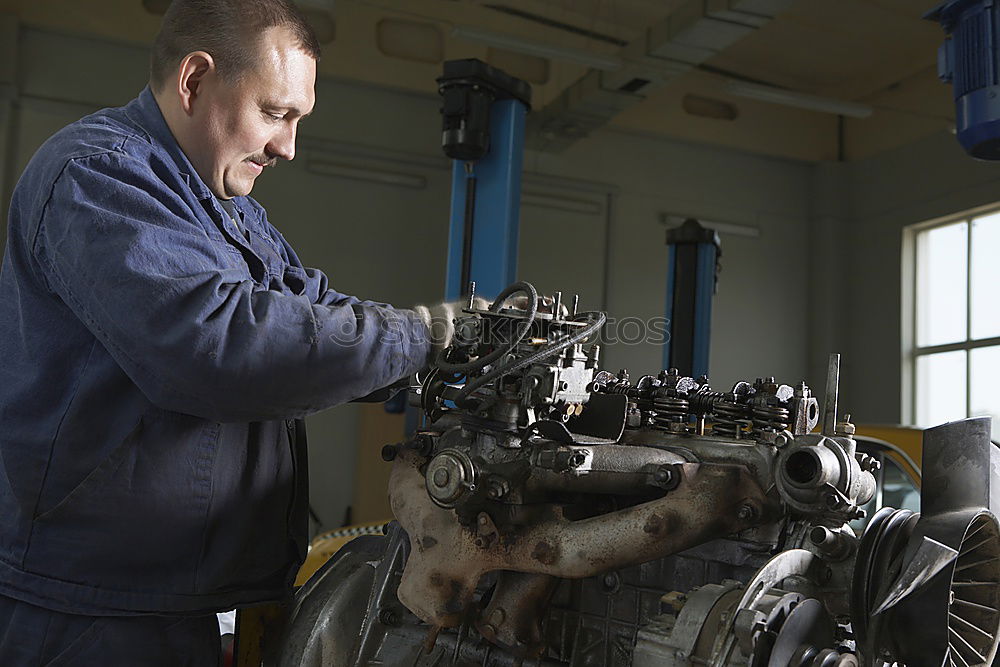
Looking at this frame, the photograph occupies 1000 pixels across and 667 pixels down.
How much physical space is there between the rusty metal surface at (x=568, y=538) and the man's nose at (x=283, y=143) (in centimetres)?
60

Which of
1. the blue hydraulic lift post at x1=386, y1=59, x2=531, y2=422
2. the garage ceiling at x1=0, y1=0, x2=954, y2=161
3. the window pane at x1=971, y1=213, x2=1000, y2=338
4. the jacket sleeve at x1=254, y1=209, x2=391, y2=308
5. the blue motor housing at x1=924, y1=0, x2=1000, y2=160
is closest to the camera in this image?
the jacket sleeve at x1=254, y1=209, x2=391, y2=308

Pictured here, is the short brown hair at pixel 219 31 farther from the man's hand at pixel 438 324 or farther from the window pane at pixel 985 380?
the window pane at pixel 985 380

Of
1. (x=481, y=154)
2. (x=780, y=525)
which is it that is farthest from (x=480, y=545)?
(x=481, y=154)

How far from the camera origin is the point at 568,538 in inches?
49.9

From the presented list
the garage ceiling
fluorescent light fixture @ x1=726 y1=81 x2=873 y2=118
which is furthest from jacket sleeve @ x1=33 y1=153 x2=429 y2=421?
fluorescent light fixture @ x1=726 y1=81 x2=873 y2=118

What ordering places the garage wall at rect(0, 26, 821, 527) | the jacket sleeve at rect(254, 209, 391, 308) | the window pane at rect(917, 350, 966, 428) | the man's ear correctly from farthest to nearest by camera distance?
the window pane at rect(917, 350, 966, 428), the garage wall at rect(0, 26, 821, 527), the jacket sleeve at rect(254, 209, 391, 308), the man's ear

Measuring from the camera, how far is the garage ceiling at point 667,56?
275 inches

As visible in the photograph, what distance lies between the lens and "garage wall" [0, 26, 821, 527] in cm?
710

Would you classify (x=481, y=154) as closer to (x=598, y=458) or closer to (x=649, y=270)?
(x=598, y=458)

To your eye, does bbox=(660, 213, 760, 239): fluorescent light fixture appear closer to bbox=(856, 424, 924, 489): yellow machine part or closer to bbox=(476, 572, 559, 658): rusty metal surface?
bbox=(856, 424, 924, 489): yellow machine part

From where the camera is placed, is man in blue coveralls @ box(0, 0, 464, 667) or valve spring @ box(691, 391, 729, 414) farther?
valve spring @ box(691, 391, 729, 414)

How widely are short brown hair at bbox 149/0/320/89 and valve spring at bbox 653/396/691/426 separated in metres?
0.84

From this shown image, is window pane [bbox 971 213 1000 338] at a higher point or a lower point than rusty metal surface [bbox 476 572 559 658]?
higher

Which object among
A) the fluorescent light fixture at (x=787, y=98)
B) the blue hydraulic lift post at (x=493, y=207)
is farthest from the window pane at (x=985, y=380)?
the blue hydraulic lift post at (x=493, y=207)
